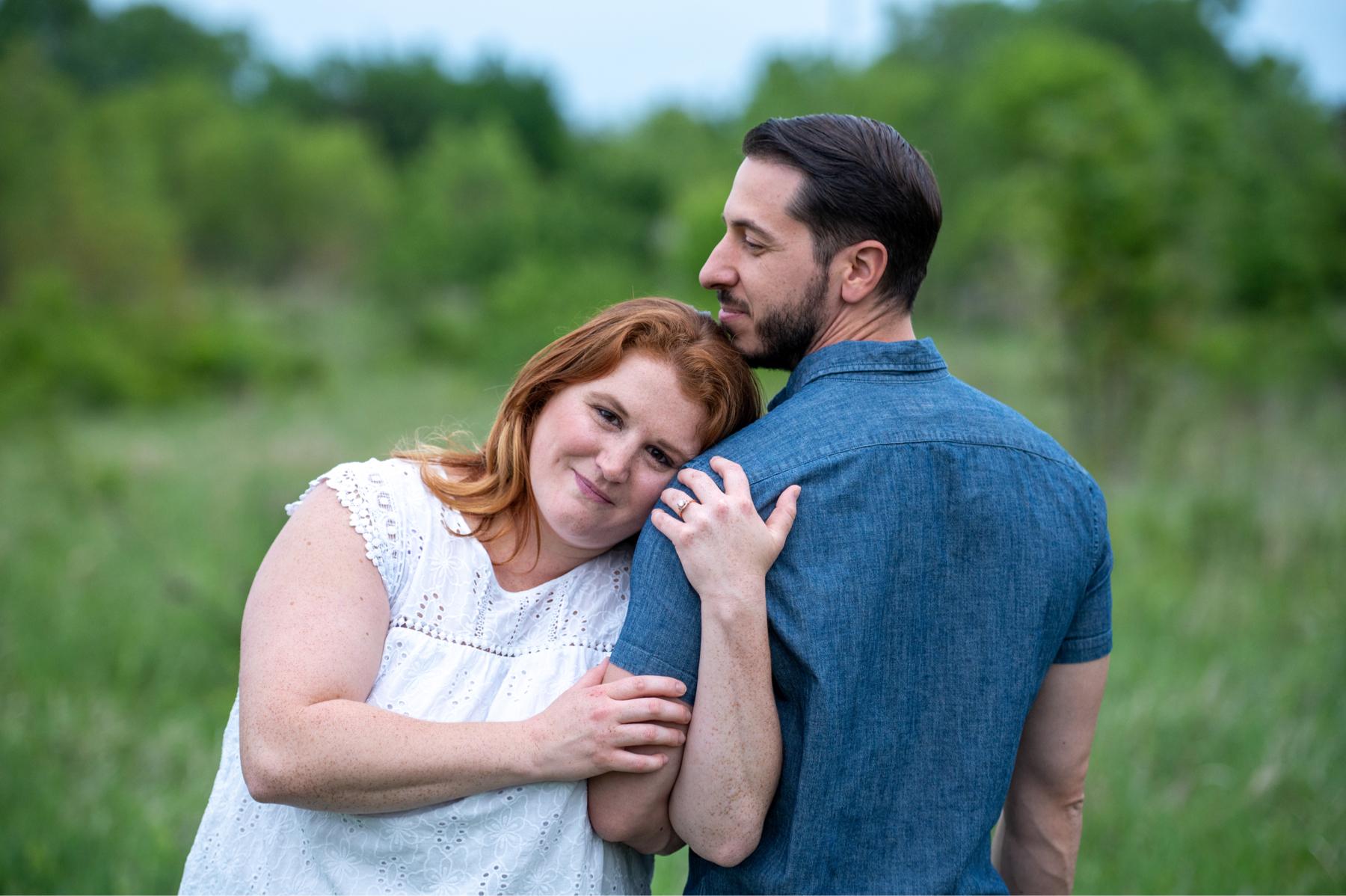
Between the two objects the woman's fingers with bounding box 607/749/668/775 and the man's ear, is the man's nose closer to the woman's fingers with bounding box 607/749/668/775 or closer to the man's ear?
the man's ear

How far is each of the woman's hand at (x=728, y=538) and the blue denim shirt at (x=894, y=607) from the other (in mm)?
61

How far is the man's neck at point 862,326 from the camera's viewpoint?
222 cm

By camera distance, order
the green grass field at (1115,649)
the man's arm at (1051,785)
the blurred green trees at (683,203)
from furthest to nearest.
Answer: the blurred green trees at (683,203) < the green grass field at (1115,649) < the man's arm at (1051,785)

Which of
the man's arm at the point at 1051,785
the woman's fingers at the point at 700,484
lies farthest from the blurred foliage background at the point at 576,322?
the woman's fingers at the point at 700,484

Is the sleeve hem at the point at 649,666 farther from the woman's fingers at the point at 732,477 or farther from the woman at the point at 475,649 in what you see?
the woman's fingers at the point at 732,477

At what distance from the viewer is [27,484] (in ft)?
32.1

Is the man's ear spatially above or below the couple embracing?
above

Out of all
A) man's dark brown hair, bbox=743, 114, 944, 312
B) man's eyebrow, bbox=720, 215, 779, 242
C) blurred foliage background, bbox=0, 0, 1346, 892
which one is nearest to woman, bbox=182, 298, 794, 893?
man's eyebrow, bbox=720, 215, 779, 242

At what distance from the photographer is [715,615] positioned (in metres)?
1.92

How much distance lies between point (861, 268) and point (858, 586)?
642mm

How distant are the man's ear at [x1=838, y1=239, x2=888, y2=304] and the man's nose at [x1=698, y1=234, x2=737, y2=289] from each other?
0.73ft

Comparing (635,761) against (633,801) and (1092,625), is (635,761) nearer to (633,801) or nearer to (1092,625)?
(633,801)

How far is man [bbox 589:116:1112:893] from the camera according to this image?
1993mm

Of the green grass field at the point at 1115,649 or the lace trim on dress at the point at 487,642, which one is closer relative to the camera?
the lace trim on dress at the point at 487,642
